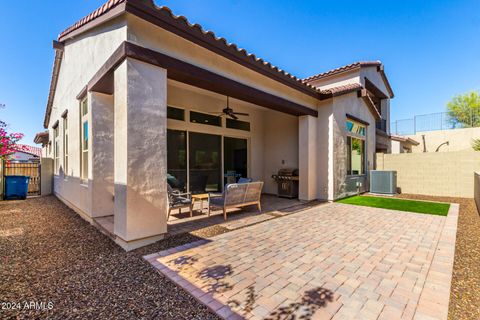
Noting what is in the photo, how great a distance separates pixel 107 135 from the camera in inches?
213

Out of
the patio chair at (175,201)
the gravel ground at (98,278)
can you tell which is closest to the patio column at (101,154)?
the gravel ground at (98,278)

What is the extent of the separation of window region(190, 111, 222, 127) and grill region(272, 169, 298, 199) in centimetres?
362

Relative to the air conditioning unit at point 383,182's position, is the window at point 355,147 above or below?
above

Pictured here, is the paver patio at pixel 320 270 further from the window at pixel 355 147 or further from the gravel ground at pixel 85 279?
the window at pixel 355 147

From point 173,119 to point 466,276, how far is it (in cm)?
818

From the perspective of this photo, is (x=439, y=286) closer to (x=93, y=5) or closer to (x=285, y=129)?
(x=285, y=129)

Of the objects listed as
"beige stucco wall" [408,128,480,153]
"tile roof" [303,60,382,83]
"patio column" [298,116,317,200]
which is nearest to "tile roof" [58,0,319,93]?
"patio column" [298,116,317,200]

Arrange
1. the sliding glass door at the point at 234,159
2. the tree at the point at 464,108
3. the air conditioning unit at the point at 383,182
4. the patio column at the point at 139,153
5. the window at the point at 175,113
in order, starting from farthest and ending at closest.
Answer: the tree at the point at 464,108, the air conditioning unit at the point at 383,182, the sliding glass door at the point at 234,159, the window at the point at 175,113, the patio column at the point at 139,153

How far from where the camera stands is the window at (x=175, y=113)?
777cm

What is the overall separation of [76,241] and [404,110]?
31331mm

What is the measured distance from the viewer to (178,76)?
4742mm

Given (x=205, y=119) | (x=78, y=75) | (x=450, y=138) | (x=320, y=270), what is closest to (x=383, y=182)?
(x=205, y=119)

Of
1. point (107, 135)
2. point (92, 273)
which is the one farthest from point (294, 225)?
point (107, 135)

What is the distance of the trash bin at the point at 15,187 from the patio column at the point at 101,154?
8.36 meters
